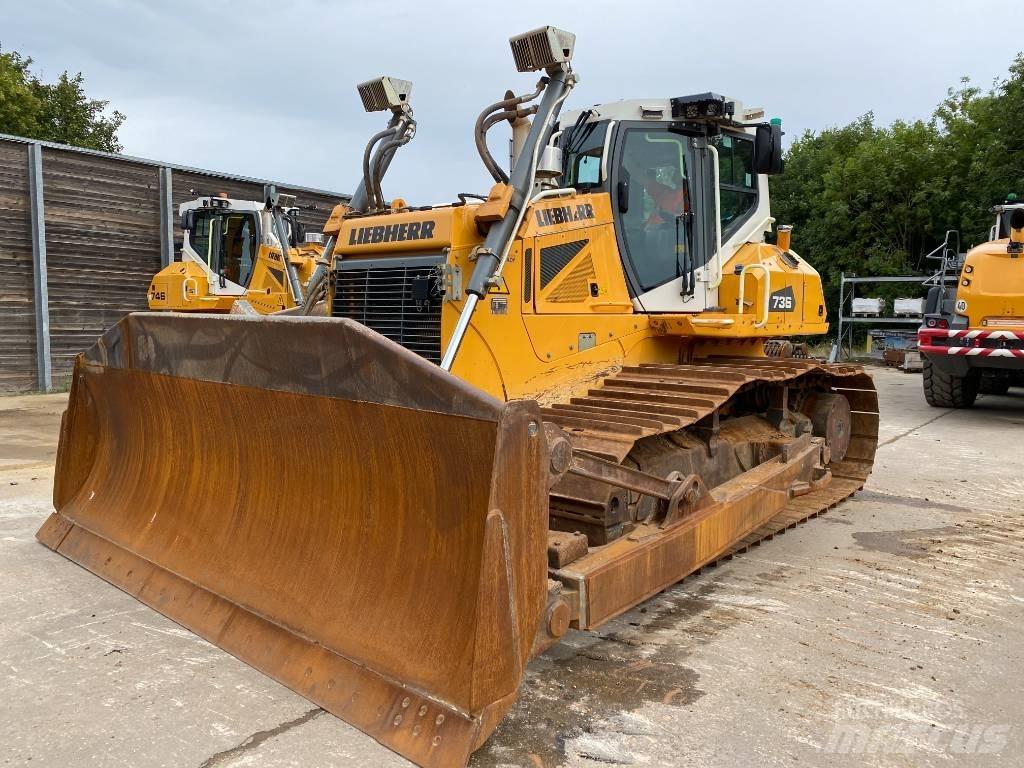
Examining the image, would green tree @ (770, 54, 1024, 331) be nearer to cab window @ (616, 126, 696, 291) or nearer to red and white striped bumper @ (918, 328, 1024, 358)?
red and white striped bumper @ (918, 328, 1024, 358)

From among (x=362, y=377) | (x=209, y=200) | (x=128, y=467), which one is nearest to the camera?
(x=362, y=377)

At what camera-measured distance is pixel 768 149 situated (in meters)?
5.25

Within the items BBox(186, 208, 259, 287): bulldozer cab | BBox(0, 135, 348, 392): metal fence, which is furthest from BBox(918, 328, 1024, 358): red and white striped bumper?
BBox(0, 135, 348, 392): metal fence

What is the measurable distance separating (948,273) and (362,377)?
21.0 metres

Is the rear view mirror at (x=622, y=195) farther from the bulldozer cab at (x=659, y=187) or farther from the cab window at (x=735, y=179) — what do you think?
the cab window at (x=735, y=179)

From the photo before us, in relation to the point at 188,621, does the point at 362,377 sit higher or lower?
higher

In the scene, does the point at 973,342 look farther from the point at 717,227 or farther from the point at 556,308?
the point at 556,308

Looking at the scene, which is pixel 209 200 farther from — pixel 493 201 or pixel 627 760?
pixel 627 760

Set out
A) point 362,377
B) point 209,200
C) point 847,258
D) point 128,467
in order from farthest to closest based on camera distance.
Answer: point 847,258
point 209,200
point 128,467
point 362,377

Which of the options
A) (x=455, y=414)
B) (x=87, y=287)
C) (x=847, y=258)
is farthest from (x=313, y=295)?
(x=847, y=258)

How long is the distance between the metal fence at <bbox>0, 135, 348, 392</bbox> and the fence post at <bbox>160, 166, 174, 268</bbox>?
2 centimetres

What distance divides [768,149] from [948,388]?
27.6ft

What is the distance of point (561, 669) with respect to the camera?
131 inches

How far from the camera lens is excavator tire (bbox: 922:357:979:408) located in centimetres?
1195
